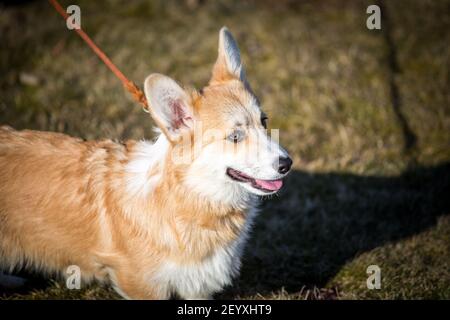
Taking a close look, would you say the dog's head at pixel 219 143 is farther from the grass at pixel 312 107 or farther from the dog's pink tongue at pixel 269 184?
the grass at pixel 312 107

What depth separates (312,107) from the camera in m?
5.91

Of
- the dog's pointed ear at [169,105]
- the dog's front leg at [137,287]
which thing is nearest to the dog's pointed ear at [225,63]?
the dog's pointed ear at [169,105]

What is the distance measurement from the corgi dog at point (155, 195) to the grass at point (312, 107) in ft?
2.02

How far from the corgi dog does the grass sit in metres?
0.61

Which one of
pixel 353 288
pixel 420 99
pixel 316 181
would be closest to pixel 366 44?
pixel 420 99

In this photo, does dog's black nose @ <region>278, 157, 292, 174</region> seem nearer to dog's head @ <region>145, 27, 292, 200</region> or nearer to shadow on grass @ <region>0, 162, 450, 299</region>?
dog's head @ <region>145, 27, 292, 200</region>

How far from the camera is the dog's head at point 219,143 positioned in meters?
2.62

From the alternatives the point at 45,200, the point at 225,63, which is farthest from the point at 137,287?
the point at 225,63

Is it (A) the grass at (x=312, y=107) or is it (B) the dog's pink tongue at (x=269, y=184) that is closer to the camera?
(B) the dog's pink tongue at (x=269, y=184)

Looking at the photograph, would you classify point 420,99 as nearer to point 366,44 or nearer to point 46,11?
point 366,44

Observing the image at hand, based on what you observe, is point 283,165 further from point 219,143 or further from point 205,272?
point 205,272

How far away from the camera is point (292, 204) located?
4.36 m

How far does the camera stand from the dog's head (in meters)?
2.62

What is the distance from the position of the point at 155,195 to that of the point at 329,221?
81.4 inches
